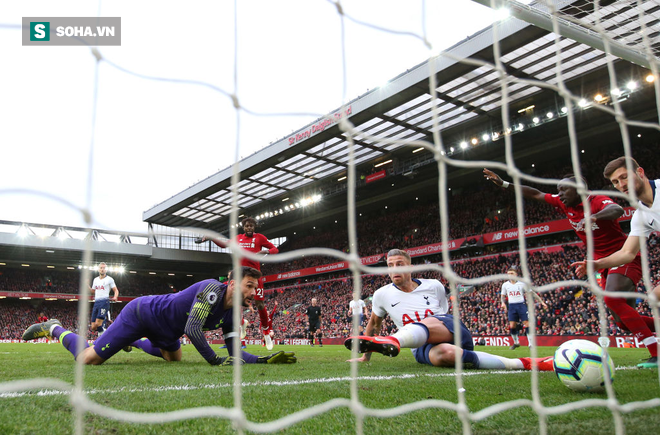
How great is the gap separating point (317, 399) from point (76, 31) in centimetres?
206

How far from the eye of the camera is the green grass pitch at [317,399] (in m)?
1.73

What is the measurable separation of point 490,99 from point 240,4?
679 inches

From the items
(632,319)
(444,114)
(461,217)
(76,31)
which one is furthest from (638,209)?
(461,217)

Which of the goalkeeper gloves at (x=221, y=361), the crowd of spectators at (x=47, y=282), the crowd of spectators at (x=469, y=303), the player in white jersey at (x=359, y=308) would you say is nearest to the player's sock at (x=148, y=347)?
the goalkeeper gloves at (x=221, y=361)

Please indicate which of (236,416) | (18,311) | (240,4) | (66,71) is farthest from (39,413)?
(18,311)

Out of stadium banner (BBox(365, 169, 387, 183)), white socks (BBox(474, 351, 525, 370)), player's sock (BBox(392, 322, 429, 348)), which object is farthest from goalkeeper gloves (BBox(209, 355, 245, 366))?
stadium banner (BBox(365, 169, 387, 183))

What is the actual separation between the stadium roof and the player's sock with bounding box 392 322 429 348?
6.60 m

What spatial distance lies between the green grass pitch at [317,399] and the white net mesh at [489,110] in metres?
0.08

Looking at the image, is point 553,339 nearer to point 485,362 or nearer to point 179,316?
point 485,362

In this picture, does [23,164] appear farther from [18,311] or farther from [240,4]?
[18,311]

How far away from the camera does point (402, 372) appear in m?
3.68

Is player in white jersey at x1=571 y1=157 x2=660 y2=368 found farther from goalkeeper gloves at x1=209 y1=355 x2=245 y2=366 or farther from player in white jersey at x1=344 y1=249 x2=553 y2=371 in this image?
goalkeeper gloves at x1=209 y1=355 x2=245 y2=366

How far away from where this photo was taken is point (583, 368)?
2.52m

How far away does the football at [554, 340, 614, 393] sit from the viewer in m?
2.50
